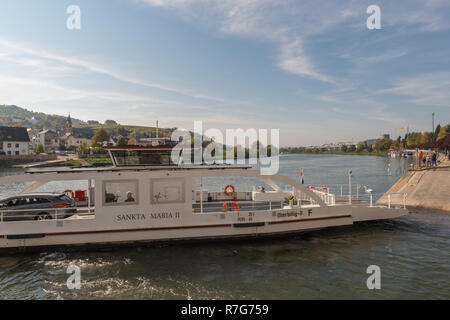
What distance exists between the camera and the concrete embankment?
65.5 feet

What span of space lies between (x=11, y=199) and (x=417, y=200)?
26748 mm

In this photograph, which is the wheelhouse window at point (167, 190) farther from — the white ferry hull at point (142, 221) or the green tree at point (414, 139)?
the green tree at point (414, 139)

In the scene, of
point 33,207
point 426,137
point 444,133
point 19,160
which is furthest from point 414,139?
point 19,160

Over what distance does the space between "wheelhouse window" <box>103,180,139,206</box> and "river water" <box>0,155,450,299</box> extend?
6.91ft

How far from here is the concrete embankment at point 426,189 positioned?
1997cm

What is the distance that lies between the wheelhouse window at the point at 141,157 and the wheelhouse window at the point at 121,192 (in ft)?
4.43

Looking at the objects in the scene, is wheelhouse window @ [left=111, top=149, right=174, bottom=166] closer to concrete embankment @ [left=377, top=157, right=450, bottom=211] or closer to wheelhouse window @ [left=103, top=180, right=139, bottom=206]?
wheelhouse window @ [left=103, top=180, right=139, bottom=206]

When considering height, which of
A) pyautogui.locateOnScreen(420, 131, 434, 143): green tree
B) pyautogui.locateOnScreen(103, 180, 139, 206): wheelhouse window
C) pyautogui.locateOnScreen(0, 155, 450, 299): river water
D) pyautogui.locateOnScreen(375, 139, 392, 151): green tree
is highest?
pyautogui.locateOnScreen(420, 131, 434, 143): green tree

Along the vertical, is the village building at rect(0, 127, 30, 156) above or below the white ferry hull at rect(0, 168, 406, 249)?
above

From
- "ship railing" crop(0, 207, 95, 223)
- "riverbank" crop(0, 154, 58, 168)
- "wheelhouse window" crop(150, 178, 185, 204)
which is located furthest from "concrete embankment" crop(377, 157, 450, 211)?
"riverbank" crop(0, 154, 58, 168)

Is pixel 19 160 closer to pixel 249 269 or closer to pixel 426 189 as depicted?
pixel 249 269

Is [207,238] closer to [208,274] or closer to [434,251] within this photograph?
[208,274]

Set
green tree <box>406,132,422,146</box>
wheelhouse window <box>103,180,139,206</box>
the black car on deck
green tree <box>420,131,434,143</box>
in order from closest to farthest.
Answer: the black car on deck → wheelhouse window <box>103,180,139,206</box> → green tree <box>420,131,434,143</box> → green tree <box>406,132,422,146</box>

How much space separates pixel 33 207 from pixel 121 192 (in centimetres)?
402
